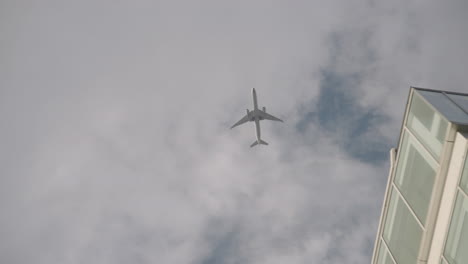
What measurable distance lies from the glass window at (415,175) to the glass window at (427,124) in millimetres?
458

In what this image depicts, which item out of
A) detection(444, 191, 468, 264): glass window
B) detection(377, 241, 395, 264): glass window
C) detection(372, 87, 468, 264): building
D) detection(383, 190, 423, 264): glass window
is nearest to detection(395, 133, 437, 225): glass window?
detection(372, 87, 468, 264): building

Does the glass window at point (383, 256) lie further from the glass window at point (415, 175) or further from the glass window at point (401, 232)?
the glass window at point (415, 175)

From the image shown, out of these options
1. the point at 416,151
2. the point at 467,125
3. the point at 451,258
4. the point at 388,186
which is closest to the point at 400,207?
the point at 388,186

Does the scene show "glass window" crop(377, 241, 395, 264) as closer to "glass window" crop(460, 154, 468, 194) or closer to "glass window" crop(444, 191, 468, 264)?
"glass window" crop(444, 191, 468, 264)

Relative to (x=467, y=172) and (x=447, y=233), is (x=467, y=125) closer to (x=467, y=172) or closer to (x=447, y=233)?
(x=467, y=172)

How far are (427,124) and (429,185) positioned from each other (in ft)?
8.51

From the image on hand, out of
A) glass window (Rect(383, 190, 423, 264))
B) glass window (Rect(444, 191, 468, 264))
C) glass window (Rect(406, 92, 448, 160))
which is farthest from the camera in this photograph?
glass window (Rect(383, 190, 423, 264))

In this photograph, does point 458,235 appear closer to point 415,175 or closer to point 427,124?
point 415,175

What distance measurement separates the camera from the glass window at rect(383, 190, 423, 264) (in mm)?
19344

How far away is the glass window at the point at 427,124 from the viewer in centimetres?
1756

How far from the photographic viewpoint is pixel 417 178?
19406 millimetres

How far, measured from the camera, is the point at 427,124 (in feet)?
61.4

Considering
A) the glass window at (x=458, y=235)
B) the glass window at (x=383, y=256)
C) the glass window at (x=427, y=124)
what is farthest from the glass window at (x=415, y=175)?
the glass window at (x=383, y=256)

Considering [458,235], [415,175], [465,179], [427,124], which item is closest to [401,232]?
[415,175]
